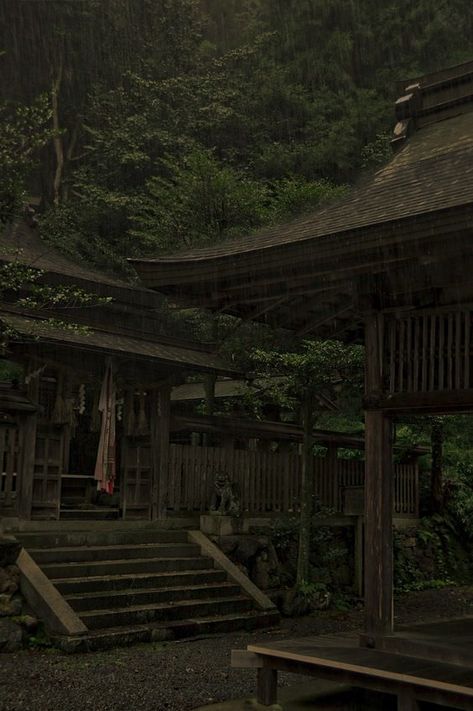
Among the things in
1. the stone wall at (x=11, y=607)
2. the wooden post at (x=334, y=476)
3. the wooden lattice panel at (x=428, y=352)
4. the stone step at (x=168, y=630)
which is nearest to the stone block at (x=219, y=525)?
the stone step at (x=168, y=630)

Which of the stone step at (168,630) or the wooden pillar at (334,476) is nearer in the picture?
the stone step at (168,630)

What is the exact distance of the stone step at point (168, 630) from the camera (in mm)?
9180

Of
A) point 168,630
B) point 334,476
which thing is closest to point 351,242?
point 168,630

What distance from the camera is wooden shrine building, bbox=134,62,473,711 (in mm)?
6625

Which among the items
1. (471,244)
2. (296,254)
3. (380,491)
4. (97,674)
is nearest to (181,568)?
(97,674)

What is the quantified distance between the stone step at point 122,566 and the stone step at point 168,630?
4.18 ft

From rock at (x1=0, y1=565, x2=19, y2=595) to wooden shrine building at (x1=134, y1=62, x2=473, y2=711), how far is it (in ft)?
14.0

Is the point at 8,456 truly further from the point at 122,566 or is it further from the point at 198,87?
the point at 198,87

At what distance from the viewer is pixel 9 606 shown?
382 inches

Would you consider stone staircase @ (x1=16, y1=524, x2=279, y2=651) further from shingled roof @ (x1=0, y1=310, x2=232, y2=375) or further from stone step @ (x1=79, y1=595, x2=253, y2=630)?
shingled roof @ (x1=0, y1=310, x2=232, y2=375)

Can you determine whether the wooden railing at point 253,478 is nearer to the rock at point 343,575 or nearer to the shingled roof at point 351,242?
the rock at point 343,575

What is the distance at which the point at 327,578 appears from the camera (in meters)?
14.5

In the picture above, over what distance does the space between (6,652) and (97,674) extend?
5.25 feet

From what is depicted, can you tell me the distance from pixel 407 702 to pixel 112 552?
6.69m
